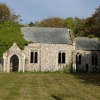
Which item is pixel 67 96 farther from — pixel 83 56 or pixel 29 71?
pixel 83 56

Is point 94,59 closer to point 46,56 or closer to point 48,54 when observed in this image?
point 48,54

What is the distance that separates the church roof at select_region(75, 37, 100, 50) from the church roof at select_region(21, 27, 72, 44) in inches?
113

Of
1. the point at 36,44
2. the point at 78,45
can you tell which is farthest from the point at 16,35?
the point at 78,45

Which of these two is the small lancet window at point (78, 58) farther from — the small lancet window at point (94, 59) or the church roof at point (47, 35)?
the church roof at point (47, 35)

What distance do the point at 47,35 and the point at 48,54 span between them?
3.17m

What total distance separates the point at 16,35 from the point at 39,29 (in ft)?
15.7

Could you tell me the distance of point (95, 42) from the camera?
47188 mm

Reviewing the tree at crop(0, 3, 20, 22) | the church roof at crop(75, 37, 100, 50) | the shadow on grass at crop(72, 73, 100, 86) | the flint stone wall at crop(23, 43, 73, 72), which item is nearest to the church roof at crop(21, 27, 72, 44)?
the flint stone wall at crop(23, 43, 73, 72)

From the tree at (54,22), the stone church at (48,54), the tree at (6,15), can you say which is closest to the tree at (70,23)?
the tree at (54,22)

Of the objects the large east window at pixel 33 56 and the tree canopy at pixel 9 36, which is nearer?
the tree canopy at pixel 9 36

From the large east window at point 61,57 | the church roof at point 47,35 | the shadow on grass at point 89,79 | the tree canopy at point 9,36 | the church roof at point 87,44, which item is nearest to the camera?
the shadow on grass at point 89,79

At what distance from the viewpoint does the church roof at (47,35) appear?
141 ft

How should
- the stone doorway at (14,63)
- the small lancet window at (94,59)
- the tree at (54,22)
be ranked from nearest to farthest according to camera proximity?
the stone doorway at (14,63), the small lancet window at (94,59), the tree at (54,22)

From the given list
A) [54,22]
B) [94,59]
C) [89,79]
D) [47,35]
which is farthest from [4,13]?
[89,79]
